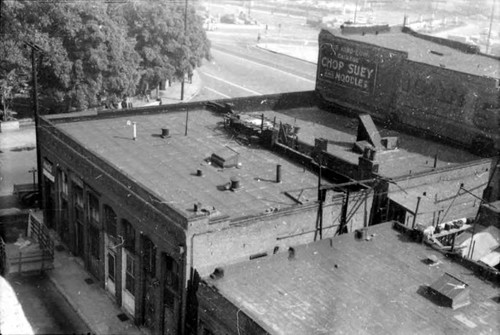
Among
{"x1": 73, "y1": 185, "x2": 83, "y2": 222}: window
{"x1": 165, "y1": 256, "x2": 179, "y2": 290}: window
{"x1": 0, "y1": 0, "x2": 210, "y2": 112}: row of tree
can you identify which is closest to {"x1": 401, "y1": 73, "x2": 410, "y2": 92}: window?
{"x1": 73, "y1": 185, "x2": 83, "y2": 222}: window

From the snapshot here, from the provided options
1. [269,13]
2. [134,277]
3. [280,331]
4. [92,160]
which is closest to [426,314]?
[280,331]

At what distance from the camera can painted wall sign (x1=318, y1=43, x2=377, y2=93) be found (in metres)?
43.0

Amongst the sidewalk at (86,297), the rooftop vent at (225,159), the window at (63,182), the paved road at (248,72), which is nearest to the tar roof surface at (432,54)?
the rooftop vent at (225,159)

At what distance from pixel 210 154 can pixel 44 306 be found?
1125cm

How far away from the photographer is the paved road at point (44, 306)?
27.9 meters

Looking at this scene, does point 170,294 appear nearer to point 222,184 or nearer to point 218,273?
point 218,273

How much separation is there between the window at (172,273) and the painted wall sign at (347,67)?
2267 cm

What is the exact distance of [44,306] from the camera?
29531 millimetres

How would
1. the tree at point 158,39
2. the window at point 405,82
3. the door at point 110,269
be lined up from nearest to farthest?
the door at point 110,269
the window at point 405,82
the tree at point 158,39

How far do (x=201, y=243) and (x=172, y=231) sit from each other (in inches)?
51.3

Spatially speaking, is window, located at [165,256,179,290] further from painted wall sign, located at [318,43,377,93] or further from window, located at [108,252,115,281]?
painted wall sign, located at [318,43,377,93]

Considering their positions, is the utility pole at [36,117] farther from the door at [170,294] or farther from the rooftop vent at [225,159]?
the door at [170,294]

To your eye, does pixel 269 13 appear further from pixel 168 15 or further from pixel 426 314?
pixel 426 314

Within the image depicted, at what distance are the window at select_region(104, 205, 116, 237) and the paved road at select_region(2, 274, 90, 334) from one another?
405 centimetres
